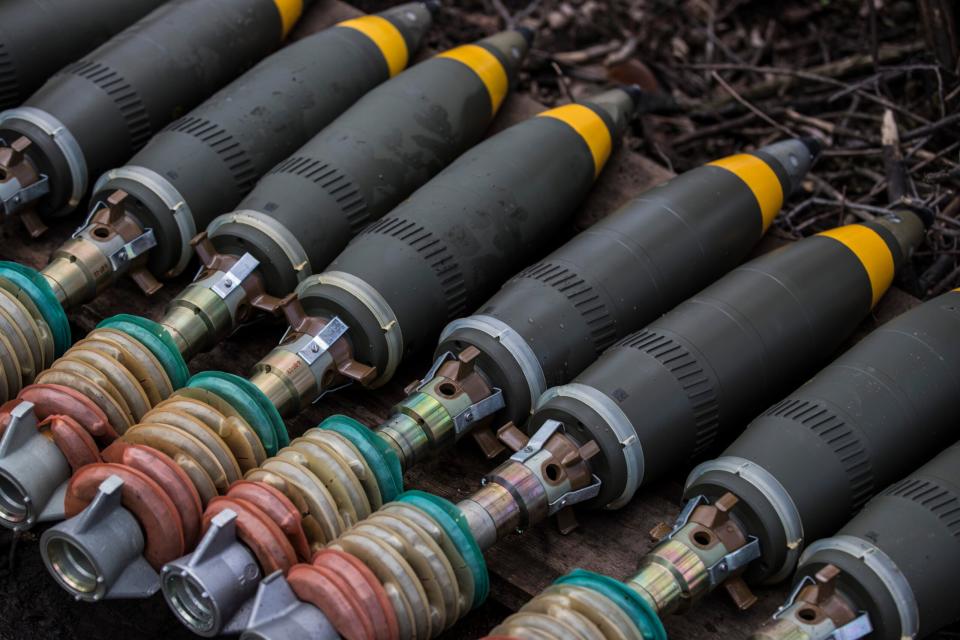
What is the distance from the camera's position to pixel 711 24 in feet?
14.8

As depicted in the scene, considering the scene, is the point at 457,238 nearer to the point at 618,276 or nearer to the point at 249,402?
the point at 618,276

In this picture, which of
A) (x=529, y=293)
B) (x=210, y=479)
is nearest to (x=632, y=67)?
(x=529, y=293)

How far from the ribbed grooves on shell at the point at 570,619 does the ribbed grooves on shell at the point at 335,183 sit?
114 centimetres

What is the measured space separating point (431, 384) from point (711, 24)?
7.11 feet

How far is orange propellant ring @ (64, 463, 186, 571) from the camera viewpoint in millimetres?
2531

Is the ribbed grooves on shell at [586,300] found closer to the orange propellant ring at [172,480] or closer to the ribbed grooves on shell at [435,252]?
the ribbed grooves on shell at [435,252]

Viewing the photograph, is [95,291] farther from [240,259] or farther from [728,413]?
[728,413]

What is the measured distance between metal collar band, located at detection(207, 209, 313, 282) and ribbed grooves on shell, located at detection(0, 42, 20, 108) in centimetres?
85

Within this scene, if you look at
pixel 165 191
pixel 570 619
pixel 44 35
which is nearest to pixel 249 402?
pixel 165 191

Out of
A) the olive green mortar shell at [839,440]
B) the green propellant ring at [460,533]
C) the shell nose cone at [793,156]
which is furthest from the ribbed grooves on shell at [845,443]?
the shell nose cone at [793,156]

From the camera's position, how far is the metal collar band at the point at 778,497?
2658mm

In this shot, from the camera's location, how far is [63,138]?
332cm

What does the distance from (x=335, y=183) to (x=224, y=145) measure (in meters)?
0.33

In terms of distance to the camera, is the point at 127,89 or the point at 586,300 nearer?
the point at 586,300
